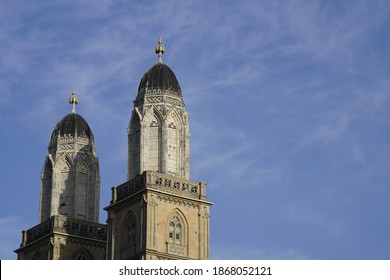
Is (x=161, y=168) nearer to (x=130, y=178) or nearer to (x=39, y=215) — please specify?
(x=130, y=178)

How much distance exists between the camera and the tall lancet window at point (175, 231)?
80938 mm

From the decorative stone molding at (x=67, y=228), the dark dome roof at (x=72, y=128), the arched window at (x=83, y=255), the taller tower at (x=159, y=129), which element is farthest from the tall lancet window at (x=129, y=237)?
the dark dome roof at (x=72, y=128)

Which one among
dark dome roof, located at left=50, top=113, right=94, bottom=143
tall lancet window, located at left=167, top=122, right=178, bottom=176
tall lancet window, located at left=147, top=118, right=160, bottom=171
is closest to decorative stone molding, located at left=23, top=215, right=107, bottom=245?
dark dome roof, located at left=50, top=113, right=94, bottom=143

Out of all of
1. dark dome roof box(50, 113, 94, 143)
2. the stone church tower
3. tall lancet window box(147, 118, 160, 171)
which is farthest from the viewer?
dark dome roof box(50, 113, 94, 143)

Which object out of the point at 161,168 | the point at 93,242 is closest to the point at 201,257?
the point at 161,168

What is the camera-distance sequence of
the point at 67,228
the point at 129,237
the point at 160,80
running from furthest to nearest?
the point at 67,228, the point at 160,80, the point at 129,237

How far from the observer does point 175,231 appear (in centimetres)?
8131

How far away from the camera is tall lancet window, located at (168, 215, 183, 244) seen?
8094cm

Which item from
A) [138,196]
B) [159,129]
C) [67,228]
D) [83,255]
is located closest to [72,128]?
[67,228]

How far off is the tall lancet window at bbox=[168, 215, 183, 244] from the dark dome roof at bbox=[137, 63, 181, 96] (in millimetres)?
11563

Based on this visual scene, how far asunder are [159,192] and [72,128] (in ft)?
59.7

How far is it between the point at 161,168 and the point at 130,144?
4.34 m

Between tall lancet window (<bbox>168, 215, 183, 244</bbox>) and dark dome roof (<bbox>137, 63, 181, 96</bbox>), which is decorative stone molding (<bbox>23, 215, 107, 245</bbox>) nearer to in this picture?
tall lancet window (<bbox>168, 215, 183, 244</bbox>)

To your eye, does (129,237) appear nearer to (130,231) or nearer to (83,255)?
(130,231)
